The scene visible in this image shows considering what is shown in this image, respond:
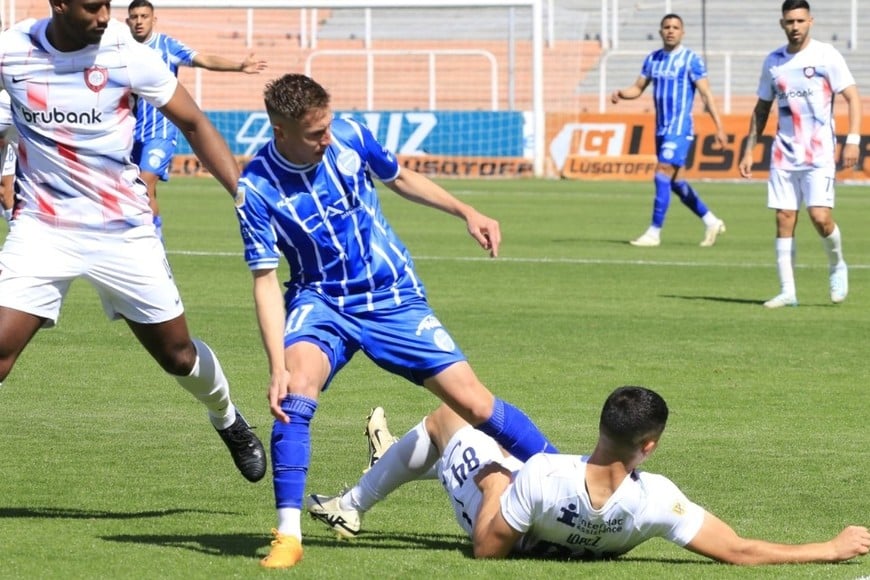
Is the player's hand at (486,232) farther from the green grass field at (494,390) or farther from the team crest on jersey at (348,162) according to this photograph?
the green grass field at (494,390)

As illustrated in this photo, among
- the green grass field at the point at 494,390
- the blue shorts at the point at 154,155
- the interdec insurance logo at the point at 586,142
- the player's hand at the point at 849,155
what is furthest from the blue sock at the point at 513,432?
the interdec insurance logo at the point at 586,142

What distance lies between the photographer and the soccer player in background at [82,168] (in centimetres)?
641

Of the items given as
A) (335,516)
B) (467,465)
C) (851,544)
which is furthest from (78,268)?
(851,544)

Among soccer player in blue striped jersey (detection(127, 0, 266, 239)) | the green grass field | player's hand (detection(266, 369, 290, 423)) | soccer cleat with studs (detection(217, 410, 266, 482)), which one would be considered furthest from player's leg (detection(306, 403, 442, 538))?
soccer player in blue striped jersey (detection(127, 0, 266, 239))

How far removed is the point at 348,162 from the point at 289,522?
4.63ft

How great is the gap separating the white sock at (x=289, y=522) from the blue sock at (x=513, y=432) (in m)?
0.85

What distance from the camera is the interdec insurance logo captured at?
3177cm

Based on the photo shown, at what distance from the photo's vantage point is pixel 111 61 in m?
6.44

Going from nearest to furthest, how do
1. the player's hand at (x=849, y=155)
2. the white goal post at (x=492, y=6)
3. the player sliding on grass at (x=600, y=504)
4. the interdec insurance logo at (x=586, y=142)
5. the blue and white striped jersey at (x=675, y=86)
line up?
the player sliding on grass at (x=600, y=504), the player's hand at (x=849, y=155), the blue and white striped jersey at (x=675, y=86), the white goal post at (x=492, y=6), the interdec insurance logo at (x=586, y=142)

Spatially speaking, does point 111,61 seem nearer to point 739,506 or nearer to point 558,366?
point 739,506

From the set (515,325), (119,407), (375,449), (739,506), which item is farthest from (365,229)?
(515,325)

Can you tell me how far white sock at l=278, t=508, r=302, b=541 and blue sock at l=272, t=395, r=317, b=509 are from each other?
0.02 meters

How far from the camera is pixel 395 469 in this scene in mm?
6508

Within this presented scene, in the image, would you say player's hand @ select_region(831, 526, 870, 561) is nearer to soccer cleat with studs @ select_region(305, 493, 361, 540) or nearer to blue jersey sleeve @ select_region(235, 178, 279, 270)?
soccer cleat with studs @ select_region(305, 493, 361, 540)
